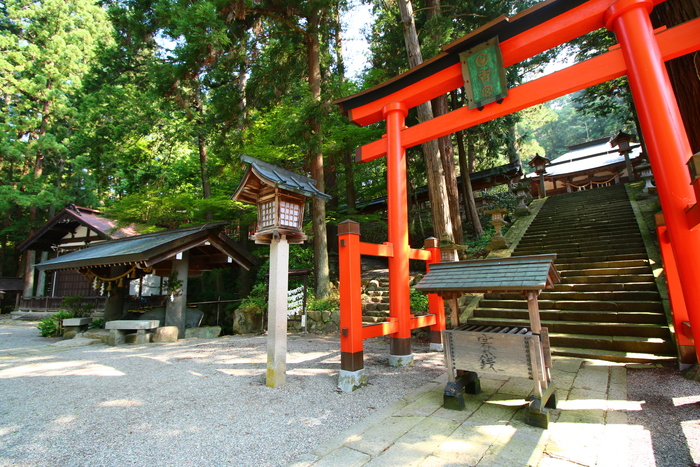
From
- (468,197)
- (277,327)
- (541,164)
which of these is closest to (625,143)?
(541,164)

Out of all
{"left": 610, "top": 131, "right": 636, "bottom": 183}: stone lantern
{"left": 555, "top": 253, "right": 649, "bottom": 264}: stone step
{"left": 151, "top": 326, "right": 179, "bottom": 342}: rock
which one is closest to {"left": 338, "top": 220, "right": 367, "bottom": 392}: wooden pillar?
{"left": 555, "top": 253, "right": 649, "bottom": 264}: stone step

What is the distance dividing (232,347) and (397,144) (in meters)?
5.52

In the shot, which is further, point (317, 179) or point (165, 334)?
point (317, 179)

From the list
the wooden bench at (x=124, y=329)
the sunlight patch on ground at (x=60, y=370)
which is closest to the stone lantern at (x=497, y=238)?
the sunlight patch on ground at (x=60, y=370)

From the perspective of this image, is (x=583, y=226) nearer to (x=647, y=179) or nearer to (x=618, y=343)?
(x=647, y=179)

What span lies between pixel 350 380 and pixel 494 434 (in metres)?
1.82

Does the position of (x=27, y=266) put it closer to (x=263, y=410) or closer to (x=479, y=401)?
(x=263, y=410)

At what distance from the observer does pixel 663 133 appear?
3359mm

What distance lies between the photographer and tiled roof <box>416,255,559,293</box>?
3.01 metres

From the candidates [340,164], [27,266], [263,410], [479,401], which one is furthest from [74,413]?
[27,266]

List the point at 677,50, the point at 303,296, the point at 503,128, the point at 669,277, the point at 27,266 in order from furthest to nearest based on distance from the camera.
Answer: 1. the point at 27,266
2. the point at 503,128
3. the point at 303,296
4. the point at 669,277
5. the point at 677,50

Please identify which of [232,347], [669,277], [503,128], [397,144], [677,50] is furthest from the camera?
[503,128]

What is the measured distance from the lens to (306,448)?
105 inches

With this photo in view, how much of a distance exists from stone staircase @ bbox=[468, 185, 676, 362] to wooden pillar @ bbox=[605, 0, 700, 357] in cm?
205
